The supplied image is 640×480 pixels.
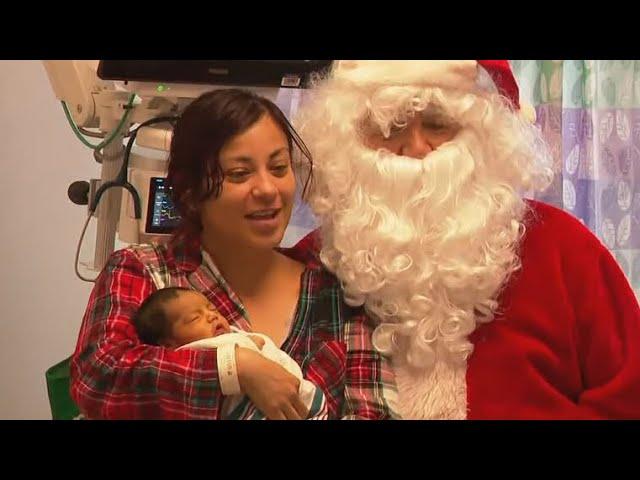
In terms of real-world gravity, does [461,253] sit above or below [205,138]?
below

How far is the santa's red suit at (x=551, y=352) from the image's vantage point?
3.27 ft

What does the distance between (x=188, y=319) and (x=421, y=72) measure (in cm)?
50

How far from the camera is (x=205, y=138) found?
0.95m

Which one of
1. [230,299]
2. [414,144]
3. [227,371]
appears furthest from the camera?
[414,144]

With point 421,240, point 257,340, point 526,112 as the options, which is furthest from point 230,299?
point 526,112

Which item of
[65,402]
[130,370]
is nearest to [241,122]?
[130,370]

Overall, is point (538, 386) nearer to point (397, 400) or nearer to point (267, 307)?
point (397, 400)

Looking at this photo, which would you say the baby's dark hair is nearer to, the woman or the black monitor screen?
the woman

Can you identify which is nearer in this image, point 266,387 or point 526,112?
point 266,387

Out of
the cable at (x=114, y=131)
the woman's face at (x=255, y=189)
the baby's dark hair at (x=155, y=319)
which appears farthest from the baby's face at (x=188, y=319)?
the cable at (x=114, y=131)

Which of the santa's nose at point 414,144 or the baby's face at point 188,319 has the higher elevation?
the santa's nose at point 414,144

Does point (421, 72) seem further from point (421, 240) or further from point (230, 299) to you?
point (230, 299)

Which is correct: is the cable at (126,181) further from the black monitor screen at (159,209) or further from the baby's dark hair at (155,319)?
the baby's dark hair at (155,319)

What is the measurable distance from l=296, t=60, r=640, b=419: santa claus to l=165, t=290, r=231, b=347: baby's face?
23cm
